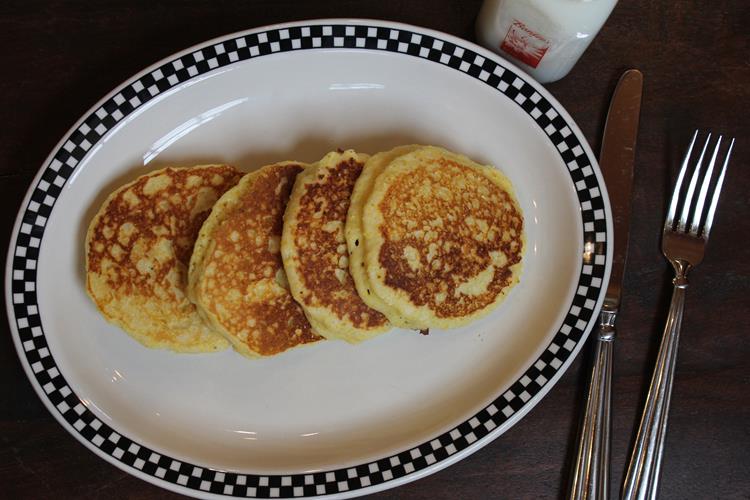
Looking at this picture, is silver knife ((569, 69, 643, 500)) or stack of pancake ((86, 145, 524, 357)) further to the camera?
silver knife ((569, 69, 643, 500))

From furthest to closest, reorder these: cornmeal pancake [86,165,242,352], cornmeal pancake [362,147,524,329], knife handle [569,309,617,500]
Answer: knife handle [569,309,617,500] < cornmeal pancake [86,165,242,352] < cornmeal pancake [362,147,524,329]

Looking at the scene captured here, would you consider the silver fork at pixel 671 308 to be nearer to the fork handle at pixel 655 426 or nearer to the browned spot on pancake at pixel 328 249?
the fork handle at pixel 655 426

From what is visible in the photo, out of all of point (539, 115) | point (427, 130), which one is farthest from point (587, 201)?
point (427, 130)

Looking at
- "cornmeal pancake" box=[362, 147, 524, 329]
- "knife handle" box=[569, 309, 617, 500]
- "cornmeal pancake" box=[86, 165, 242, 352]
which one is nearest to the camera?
"cornmeal pancake" box=[362, 147, 524, 329]

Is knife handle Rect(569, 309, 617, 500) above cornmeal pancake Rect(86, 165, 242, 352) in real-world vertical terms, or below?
below

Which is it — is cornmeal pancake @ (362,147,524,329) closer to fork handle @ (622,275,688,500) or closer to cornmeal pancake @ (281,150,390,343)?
cornmeal pancake @ (281,150,390,343)

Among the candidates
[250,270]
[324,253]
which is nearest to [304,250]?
[324,253]

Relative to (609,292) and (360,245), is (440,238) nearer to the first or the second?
(360,245)

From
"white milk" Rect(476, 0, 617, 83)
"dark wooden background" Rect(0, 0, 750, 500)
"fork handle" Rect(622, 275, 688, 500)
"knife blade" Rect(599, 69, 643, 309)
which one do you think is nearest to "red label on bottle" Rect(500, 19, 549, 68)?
"white milk" Rect(476, 0, 617, 83)
